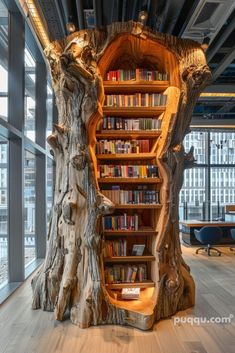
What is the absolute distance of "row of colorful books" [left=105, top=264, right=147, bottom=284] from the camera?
4.18 metres

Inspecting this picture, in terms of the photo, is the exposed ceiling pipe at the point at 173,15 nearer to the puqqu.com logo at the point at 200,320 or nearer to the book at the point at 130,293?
the book at the point at 130,293

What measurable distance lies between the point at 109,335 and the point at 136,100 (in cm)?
300

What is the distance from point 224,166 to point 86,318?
10.1 metres

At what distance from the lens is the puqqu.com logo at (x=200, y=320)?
3.78m

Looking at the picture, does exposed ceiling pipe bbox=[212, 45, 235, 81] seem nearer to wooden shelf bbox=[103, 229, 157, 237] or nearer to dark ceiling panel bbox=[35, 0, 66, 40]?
dark ceiling panel bbox=[35, 0, 66, 40]

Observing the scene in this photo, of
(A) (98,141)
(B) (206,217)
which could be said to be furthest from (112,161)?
(B) (206,217)

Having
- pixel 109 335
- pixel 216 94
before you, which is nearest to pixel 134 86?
pixel 109 335

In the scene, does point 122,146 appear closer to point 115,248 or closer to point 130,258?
point 115,248

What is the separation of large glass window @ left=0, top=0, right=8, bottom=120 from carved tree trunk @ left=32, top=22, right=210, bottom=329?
4.11 ft

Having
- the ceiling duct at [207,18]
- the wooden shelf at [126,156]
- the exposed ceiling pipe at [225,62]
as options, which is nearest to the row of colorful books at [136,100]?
the wooden shelf at [126,156]

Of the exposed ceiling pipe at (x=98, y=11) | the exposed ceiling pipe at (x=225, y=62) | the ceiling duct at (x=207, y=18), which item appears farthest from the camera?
the exposed ceiling pipe at (x=225, y=62)

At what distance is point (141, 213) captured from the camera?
14.9 ft

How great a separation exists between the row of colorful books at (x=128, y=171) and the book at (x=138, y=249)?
3.21ft

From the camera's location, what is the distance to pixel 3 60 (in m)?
5.07
